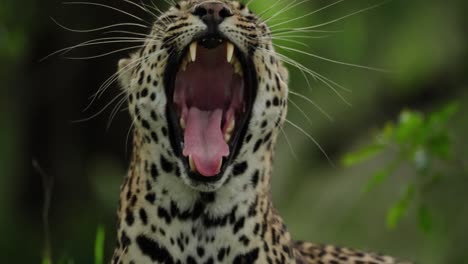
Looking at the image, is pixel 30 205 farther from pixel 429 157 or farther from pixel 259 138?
pixel 259 138

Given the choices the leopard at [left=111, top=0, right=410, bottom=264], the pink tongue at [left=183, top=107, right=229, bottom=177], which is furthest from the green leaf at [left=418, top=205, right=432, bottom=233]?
the pink tongue at [left=183, top=107, right=229, bottom=177]

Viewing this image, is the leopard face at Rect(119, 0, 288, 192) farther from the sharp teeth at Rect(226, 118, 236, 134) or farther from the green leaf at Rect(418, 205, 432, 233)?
the green leaf at Rect(418, 205, 432, 233)

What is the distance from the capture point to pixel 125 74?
286 inches

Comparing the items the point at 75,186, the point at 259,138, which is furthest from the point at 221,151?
the point at 75,186

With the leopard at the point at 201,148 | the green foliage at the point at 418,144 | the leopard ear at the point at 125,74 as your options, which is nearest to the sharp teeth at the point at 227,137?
the leopard at the point at 201,148

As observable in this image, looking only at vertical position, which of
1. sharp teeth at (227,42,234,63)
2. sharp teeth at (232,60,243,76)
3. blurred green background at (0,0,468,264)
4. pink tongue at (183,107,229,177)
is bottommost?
blurred green background at (0,0,468,264)

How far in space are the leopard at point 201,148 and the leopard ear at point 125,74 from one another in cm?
8

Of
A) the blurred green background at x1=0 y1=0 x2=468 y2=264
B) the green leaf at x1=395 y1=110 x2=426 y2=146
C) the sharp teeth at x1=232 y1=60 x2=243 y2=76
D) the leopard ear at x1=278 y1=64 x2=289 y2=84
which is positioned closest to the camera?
the sharp teeth at x1=232 y1=60 x2=243 y2=76

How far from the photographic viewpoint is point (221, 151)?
685 centimetres

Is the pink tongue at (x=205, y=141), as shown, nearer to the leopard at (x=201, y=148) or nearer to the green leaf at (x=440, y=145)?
the leopard at (x=201, y=148)

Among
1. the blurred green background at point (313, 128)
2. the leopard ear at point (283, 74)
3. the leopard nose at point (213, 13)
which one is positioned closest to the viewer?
the leopard nose at point (213, 13)

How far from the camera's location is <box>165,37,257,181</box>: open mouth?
22.3ft

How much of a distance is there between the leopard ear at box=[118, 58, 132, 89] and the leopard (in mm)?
76

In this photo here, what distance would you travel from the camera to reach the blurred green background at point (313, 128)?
16484 mm
